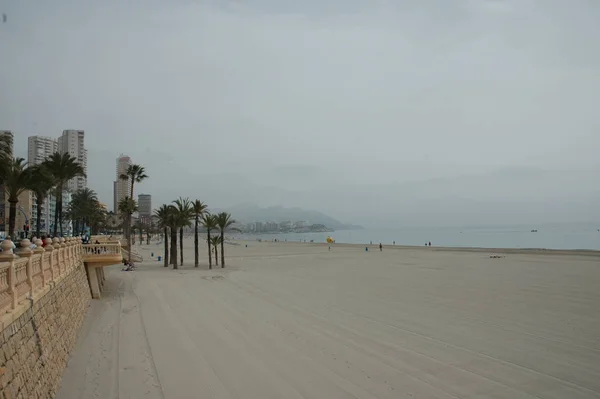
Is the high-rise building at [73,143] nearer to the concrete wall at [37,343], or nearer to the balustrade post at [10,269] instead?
the concrete wall at [37,343]

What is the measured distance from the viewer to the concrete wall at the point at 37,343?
5539 millimetres

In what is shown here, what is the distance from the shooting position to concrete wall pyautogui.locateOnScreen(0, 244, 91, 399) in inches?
218

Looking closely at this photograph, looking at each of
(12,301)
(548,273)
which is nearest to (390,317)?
(12,301)

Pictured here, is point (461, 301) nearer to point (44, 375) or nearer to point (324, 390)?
point (324, 390)

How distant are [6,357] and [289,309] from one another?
1280 centimetres

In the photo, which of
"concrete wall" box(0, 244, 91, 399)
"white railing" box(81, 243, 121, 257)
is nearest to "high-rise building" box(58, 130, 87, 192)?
"white railing" box(81, 243, 121, 257)

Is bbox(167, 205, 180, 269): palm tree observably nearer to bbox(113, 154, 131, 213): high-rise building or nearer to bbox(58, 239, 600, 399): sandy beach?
bbox(58, 239, 600, 399): sandy beach

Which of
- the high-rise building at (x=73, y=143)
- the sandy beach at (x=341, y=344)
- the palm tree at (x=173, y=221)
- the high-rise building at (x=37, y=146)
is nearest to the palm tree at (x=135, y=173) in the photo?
the palm tree at (x=173, y=221)

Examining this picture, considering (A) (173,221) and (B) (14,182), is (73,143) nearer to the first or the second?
(A) (173,221)

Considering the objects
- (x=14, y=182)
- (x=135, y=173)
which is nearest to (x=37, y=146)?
(x=135, y=173)

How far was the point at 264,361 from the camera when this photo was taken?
35.0 feet

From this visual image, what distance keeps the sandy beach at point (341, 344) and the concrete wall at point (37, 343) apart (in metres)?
0.70

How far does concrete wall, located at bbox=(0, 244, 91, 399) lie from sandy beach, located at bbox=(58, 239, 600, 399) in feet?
2.30

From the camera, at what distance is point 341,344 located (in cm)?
1214
